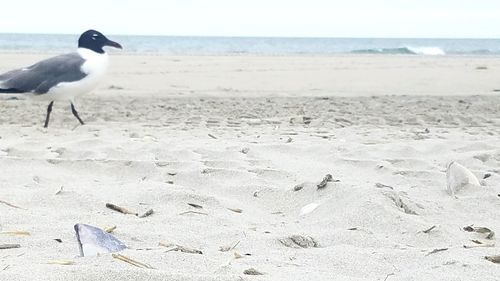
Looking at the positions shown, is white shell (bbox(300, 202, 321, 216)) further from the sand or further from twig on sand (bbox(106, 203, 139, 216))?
twig on sand (bbox(106, 203, 139, 216))

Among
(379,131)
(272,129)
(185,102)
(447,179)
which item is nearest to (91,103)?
(185,102)

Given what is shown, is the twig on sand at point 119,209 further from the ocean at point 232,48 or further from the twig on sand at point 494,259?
the ocean at point 232,48

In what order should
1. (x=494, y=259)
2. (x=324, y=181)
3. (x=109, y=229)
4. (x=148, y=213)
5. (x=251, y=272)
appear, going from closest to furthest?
(x=251, y=272) → (x=494, y=259) → (x=109, y=229) → (x=148, y=213) → (x=324, y=181)

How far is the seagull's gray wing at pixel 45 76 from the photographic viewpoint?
274 inches

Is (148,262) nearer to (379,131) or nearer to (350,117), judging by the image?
(379,131)

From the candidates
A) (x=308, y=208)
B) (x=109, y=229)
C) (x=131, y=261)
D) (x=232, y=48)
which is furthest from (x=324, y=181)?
(x=232, y=48)

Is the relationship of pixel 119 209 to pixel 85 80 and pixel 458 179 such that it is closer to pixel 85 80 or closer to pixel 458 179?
pixel 458 179

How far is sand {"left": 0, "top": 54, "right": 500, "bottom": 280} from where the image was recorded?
2.48 meters

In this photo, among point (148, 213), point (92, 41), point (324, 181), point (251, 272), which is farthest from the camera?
point (92, 41)

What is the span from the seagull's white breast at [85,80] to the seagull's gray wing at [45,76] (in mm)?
40

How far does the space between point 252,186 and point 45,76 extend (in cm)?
369

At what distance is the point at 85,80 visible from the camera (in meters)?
7.03

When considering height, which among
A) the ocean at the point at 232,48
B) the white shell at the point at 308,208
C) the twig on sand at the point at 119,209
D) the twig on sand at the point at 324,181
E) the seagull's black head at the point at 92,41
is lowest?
the ocean at the point at 232,48

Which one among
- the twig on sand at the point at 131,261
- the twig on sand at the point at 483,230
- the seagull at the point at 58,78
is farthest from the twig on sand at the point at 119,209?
the seagull at the point at 58,78
